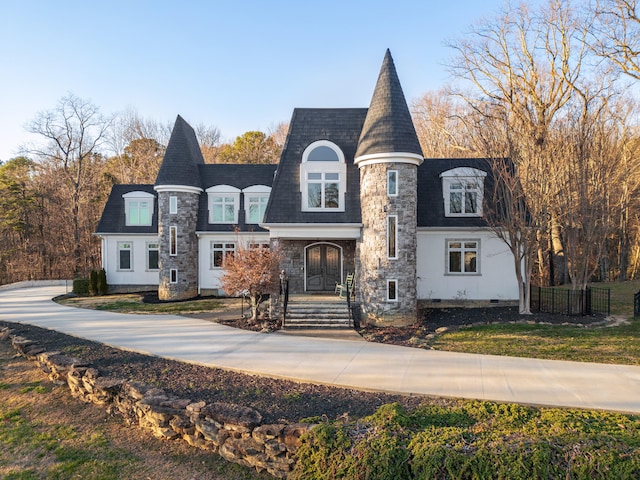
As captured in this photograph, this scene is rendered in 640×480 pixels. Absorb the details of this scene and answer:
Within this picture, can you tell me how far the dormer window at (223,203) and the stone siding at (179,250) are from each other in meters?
0.97

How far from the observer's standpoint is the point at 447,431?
455 centimetres

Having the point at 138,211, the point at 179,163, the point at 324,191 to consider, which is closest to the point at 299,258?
the point at 324,191

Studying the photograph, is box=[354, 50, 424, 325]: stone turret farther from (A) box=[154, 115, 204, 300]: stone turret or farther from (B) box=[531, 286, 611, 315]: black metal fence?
(A) box=[154, 115, 204, 300]: stone turret

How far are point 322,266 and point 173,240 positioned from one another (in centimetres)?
731

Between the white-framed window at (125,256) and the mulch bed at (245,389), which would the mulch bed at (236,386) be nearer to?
the mulch bed at (245,389)

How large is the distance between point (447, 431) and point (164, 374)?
526 cm

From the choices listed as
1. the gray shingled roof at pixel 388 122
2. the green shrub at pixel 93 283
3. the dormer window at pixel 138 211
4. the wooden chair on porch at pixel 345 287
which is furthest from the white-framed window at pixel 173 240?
the gray shingled roof at pixel 388 122

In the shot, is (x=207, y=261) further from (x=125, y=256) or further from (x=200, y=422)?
(x=200, y=422)

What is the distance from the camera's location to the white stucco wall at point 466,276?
1457 cm

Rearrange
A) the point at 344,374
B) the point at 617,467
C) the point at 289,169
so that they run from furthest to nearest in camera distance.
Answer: the point at 289,169, the point at 344,374, the point at 617,467

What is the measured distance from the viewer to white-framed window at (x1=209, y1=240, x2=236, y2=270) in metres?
18.7

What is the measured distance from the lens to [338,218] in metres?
13.4

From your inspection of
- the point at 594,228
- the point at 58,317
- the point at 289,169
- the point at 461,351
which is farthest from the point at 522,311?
the point at 58,317

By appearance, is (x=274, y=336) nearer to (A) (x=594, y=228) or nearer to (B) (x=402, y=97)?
(B) (x=402, y=97)
